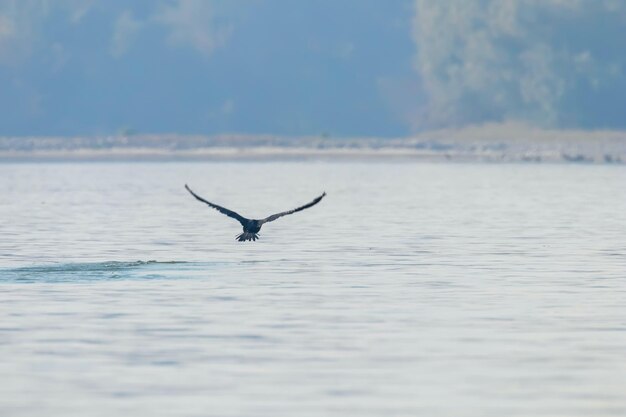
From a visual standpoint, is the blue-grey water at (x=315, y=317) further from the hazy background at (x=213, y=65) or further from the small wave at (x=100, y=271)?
the hazy background at (x=213, y=65)

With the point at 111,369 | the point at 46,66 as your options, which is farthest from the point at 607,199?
the point at 46,66

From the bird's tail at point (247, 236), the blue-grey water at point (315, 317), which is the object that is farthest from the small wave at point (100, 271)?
the bird's tail at point (247, 236)

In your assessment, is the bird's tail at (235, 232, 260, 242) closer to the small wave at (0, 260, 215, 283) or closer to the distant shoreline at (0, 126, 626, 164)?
the small wave at (0, 260, 215, 283)

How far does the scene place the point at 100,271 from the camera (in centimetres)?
3008

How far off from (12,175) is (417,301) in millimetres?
76213

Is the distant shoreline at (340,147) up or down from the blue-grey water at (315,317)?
up

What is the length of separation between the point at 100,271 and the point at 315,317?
755cm

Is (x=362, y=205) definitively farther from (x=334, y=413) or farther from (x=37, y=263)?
(x=334, y=413)

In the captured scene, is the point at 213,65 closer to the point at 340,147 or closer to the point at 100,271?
the point at 340,147

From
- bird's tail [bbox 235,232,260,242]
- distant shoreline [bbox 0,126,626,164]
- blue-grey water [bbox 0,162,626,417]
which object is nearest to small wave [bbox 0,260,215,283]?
blue-grey water [bbox 0,162,626,417]

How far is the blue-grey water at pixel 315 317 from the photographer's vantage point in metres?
17.5

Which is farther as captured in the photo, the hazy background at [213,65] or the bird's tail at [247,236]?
the hazy background at [213,65]

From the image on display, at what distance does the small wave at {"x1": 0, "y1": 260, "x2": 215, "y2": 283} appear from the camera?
2891cm

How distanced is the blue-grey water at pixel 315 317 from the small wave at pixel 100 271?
44mm
